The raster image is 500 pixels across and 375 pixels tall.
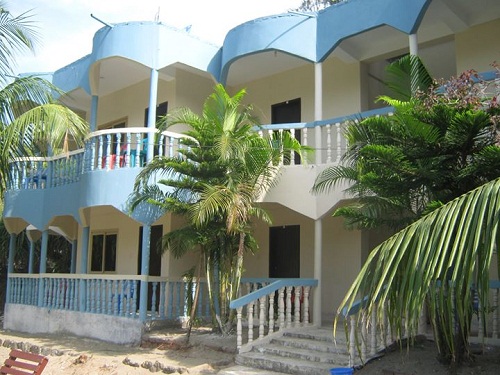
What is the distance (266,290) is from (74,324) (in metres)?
5.51

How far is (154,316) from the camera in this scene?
38.4ft

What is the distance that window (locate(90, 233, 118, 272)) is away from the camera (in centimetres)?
1664

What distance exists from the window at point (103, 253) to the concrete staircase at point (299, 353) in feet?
26.9

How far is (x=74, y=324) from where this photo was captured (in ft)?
42.7

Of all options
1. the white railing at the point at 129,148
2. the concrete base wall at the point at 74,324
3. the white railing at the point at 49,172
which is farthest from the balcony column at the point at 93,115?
the concrete base wall at the point at 74,324

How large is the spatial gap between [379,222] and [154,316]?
5.97 meters

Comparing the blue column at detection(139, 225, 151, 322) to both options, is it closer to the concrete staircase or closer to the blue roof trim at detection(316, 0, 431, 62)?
the concrete staircase

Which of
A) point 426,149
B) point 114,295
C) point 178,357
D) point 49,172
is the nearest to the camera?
point 426,149

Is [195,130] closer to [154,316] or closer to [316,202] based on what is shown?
[316,202]

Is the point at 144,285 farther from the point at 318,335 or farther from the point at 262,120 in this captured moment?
the point at 262,120

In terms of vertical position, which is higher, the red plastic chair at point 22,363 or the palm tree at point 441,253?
the palm tree at point 441,253

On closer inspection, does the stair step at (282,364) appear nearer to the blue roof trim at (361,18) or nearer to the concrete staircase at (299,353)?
the concrete staircase at (299,353)

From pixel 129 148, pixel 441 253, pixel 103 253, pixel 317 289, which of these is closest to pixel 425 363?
pixel 317 289

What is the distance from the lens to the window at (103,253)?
1664 centimetres
